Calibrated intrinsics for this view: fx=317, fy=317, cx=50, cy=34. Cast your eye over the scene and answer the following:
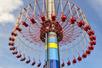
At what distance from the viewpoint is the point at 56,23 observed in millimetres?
67312

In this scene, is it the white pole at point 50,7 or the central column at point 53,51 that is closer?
the central column at point 53,51

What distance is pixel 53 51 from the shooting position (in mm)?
64625

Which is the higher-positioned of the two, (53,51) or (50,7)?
(50,7)

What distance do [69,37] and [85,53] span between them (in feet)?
17.2

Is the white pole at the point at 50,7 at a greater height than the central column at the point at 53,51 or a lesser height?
greater

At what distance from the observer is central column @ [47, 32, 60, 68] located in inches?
2480

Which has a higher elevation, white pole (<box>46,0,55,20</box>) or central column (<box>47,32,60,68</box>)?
white pole (<box>46,0,55,20</box>)

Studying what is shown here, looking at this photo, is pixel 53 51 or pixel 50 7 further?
pixel 50 7

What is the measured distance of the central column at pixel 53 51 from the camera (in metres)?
63.0

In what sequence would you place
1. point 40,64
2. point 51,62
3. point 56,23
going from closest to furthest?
point 51,62 < point 56,23 < point 40,64

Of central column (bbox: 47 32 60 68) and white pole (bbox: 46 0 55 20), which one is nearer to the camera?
central column (bbox: 47 32 60 68)

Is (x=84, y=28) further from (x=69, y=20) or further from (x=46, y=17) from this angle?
(x=46, y=17)

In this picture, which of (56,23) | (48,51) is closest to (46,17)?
(56,23)

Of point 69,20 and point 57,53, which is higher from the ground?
point 69,20
